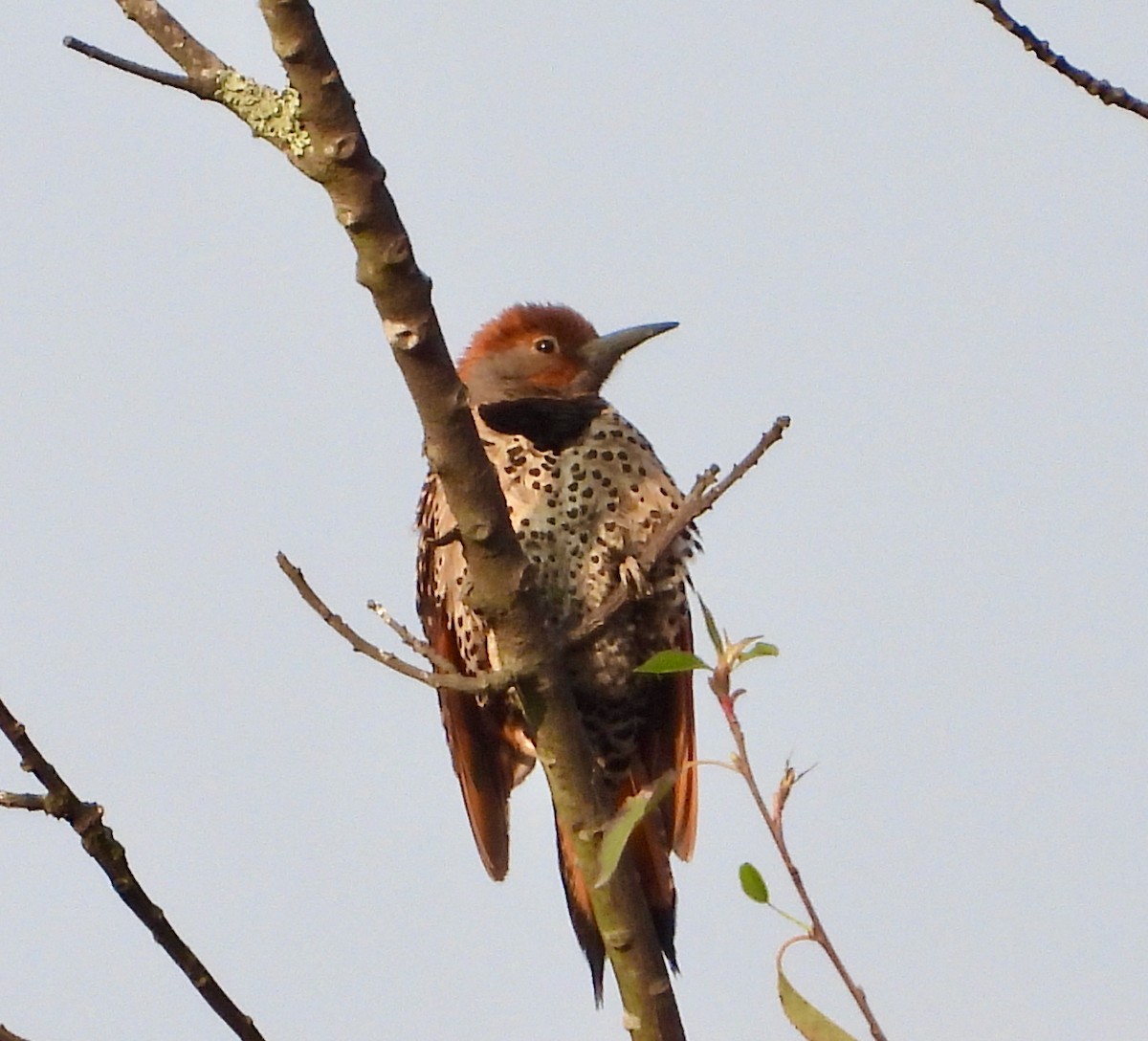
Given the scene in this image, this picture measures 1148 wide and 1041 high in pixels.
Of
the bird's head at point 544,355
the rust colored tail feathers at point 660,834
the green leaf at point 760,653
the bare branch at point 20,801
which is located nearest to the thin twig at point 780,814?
the green leaf at point 760,653

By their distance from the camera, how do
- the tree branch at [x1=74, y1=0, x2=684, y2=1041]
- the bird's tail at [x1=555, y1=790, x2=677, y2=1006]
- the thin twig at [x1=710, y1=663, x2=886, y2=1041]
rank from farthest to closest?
the bird's tail at [x1=555, y1=790, x2=677, y2=1006] < the tree branch at [x1=74, y1=0, x2=684, y2=1041] < the thin twig at [x1=710, y1=663, x2=886, y2=1041]

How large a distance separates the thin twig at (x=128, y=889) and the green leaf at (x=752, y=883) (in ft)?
2.56

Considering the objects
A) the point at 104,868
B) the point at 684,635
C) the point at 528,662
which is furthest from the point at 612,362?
the point at 104,868

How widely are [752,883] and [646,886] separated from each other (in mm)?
2902

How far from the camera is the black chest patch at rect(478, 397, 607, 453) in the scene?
568 cm

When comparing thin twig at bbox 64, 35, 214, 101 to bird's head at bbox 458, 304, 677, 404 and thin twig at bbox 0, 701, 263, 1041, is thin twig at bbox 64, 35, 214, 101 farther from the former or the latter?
bird's head at bbox 458, 304, 677, 404

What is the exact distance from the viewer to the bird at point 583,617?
211 inches

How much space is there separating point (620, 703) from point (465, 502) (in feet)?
7.78

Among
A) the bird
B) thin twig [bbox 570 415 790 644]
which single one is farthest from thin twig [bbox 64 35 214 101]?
the bird

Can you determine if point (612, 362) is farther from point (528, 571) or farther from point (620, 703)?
point (528, 571)

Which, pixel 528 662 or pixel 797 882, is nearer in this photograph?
pixel 797 882

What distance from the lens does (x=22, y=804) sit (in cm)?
271

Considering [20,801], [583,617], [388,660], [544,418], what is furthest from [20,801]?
[544,418]

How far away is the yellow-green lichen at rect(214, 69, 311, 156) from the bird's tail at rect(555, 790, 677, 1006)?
101 inches
